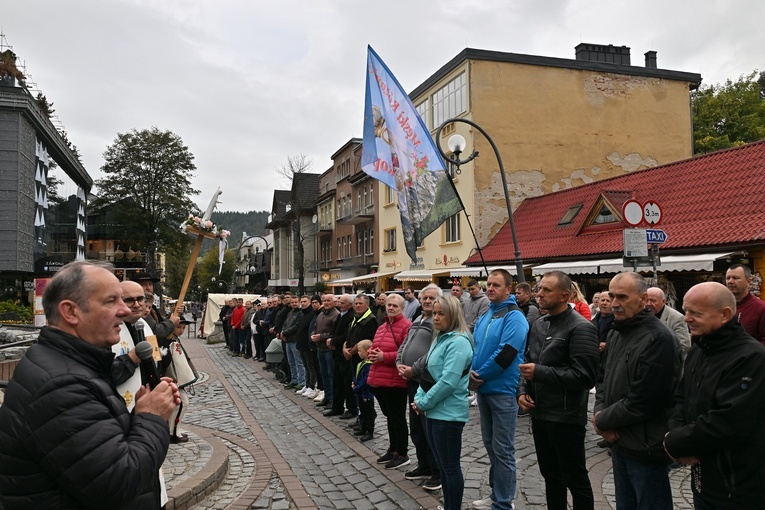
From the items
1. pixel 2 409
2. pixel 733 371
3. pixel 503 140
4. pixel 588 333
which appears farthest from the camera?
pixel 503 140

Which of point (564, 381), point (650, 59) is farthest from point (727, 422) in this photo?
point (650, 59)

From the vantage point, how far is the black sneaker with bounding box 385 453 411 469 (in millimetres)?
7137

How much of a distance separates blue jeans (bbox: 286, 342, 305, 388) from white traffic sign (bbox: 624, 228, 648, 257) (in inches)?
293

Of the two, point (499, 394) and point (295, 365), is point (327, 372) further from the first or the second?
point (499, 394)

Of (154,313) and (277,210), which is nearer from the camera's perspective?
(154,313)

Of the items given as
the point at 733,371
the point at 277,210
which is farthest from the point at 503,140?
the point at 277,210

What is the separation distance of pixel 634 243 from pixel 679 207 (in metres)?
12.1

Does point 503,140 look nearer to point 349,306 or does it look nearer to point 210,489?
point 349,306

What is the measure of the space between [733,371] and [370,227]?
40751 millimetres

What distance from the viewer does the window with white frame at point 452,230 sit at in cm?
3008

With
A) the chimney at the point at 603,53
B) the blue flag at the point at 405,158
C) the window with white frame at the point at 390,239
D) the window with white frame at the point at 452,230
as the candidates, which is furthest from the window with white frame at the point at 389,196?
the blue flag at the point at 405,158

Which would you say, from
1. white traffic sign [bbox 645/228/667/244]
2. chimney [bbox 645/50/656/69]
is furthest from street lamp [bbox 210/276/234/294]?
white traffic sign [bbox 645/228/667/244]

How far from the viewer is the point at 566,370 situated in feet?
15.0

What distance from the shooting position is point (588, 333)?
4637mm
